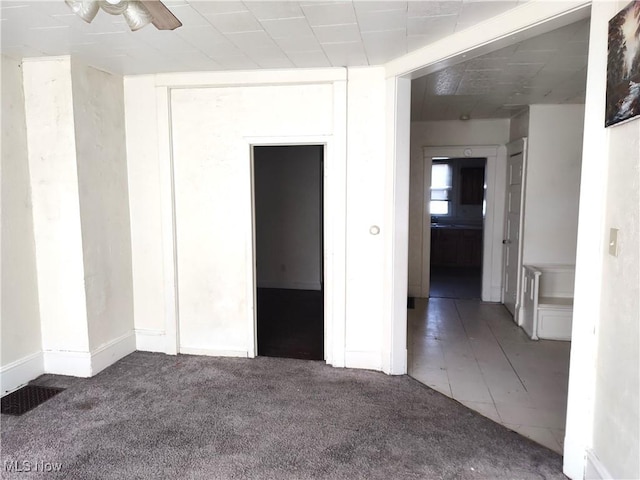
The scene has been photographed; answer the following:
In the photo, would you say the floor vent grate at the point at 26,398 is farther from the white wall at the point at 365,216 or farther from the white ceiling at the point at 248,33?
the white ceiling at the point at 248,33

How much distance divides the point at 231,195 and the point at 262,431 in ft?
6.21

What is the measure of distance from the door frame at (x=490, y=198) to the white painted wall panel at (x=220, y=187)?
274 centimetres

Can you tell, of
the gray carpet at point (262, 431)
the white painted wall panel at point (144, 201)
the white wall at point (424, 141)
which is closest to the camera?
the gray carpet at point (262, 431)

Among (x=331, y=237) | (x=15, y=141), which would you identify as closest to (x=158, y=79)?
(x=15, y=141)

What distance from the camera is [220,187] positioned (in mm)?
3479

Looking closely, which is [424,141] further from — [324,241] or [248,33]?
[248,33]

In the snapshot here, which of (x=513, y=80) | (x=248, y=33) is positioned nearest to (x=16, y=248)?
(x=248, y=33)

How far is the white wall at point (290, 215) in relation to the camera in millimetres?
5902

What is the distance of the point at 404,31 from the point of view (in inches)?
96.0

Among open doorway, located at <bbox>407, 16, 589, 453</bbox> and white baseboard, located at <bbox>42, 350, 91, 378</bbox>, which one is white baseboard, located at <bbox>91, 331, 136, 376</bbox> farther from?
open doorway, located at <bbox>407, 16, 589, 453</bbox>

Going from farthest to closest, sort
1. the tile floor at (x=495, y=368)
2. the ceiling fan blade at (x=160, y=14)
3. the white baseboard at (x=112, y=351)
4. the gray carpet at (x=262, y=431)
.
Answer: the white baseboard at (x=112, y=351)
the tile floor at (x=495, y=368)
the gray carpet at (x=262, y=431)
the ceiling fan blade at (x=160, y=14)

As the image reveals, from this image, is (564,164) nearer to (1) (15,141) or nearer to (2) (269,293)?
(2) (269,293)

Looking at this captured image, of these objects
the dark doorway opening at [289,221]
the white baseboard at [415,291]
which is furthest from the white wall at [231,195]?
the white baseboard at [415,291]

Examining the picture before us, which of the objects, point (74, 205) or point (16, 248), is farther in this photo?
point (74, 205)
